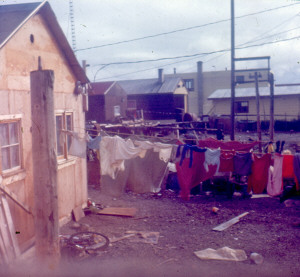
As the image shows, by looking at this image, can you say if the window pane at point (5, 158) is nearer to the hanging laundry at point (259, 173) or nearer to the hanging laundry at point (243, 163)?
the hanging laundry at point (243, 163)

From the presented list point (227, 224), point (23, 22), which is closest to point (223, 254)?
point (227, 224)

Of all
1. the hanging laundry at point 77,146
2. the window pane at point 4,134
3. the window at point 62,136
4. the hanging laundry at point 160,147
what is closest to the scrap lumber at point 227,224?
the hanging laundry at point 160,147

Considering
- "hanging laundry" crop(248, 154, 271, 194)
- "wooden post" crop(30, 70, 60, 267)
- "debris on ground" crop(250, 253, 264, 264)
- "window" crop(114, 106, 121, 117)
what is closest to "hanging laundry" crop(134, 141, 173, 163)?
"hanging laundry" crop(248, 154, 271, 194)

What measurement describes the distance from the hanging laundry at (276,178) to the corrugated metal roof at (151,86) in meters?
30.0

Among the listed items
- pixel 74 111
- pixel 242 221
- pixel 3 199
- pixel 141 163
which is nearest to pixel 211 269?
pixel 242 221

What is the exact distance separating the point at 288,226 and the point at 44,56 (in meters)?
7.18

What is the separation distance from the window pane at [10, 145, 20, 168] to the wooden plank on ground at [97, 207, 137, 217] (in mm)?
3602

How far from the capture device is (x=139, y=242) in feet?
26.0

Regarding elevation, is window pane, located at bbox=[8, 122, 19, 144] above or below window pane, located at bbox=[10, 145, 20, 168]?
above

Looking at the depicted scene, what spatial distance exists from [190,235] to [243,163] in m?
3.30

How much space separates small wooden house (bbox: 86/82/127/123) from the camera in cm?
3456

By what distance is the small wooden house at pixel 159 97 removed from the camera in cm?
4038

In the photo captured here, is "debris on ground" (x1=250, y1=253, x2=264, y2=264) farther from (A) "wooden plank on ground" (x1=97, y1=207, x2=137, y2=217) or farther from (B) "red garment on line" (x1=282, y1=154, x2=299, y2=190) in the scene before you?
(A) "wooden plank on ground" (x1=97, y1=207, x2=137, y2=217)

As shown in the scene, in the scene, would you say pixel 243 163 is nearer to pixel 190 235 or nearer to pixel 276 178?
pixel 276 178
